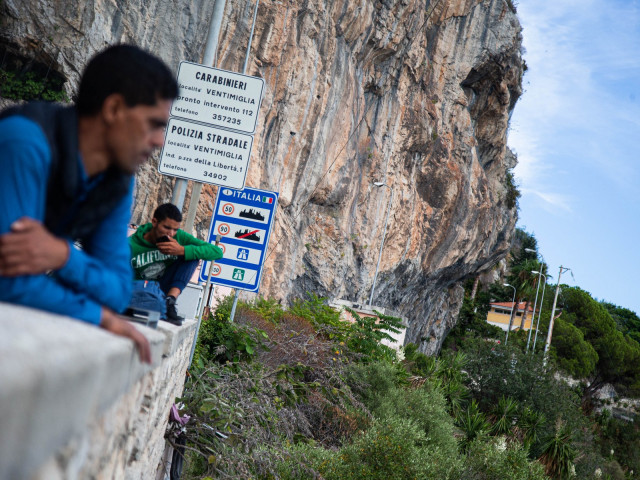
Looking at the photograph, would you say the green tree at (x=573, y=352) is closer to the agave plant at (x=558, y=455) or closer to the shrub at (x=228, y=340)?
the agave plant at (x=558, y=455)

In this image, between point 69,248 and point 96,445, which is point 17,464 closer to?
point 96,445

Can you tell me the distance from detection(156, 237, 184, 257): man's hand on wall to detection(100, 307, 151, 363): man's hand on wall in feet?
9.52

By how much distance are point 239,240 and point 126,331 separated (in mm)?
7833

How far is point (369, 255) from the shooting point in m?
33.9

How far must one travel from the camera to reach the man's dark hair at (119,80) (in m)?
2.04

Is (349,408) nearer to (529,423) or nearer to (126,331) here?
(126,331)

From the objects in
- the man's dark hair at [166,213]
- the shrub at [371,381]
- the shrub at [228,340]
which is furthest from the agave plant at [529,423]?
the man's dark hair at [166,213]

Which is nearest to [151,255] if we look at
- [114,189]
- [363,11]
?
[114,189]

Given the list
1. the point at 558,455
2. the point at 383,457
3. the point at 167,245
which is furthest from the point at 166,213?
the point at 558,455

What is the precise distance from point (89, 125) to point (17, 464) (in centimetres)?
130

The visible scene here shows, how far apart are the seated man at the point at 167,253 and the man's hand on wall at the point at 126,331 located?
102 inches

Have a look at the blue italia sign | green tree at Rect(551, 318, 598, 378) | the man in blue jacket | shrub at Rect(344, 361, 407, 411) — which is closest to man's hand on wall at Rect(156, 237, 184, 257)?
the man in blue jacket

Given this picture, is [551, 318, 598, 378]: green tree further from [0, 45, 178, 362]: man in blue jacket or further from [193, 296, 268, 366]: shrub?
[0, 45, 178, 362]: man in blue jacket

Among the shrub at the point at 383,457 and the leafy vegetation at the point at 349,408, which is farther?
the shrub at the point at 383,457
